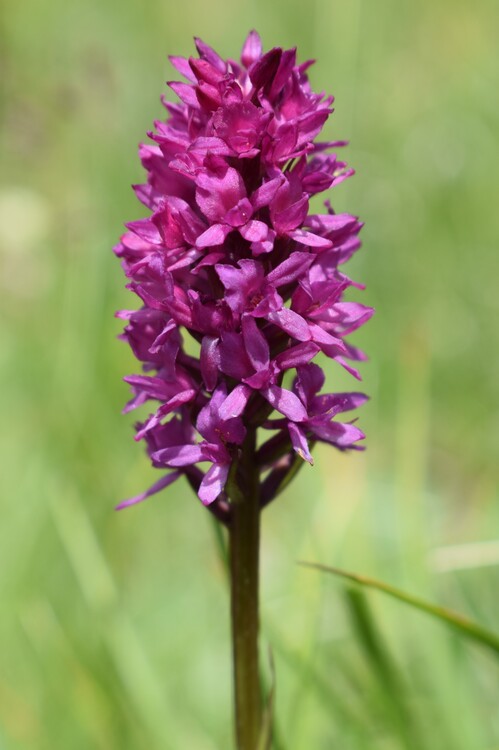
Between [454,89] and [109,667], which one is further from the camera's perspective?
[454,89]

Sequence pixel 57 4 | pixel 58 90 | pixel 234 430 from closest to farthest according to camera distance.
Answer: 1. pixel 234 430
2. pixel 58 90
3. pixel 57 4

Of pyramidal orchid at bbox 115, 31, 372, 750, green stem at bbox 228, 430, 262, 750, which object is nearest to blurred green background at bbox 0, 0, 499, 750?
green stem at bbox 228, 430, 262, 750

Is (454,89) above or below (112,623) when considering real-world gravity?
above

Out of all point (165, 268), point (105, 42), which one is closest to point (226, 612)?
point (165, 268)

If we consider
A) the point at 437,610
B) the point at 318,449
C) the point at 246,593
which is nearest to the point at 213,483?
the point at 246,593

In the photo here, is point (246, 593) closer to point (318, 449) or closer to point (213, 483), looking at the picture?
point (213, 483)

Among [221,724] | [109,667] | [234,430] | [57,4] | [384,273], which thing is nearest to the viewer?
[234,430]

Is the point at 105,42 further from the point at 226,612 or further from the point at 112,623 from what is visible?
the point at 112,623

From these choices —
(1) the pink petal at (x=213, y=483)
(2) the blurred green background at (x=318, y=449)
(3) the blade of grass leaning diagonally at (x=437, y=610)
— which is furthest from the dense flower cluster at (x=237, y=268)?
(2) the blurred green background at (x=318, y=449)
